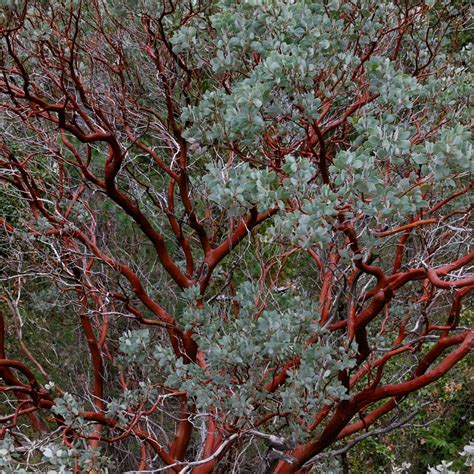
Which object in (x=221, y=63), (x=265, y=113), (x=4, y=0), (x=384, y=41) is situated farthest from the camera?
(x=384, y=41)

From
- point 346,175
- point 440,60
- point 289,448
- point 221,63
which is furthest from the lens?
point 440,60

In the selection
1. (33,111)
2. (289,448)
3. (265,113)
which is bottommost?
(289,448)

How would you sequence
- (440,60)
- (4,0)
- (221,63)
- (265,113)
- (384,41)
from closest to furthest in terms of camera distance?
1. (265,113)
2. (221,63)
3. (4,0)
4. (384,41)
5. (440,60)

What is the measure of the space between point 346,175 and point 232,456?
3383 mm

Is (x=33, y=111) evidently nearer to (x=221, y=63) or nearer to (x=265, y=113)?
(x=221, y=63)

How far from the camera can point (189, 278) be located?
4.82 metres

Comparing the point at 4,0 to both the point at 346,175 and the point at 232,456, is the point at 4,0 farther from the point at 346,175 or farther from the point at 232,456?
the point at 232,456

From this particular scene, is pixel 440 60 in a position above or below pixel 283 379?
above

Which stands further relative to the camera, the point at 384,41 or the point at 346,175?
the point at 384,41

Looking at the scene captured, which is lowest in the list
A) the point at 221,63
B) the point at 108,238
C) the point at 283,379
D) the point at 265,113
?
the point at 283,379

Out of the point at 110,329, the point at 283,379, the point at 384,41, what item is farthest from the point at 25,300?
the point at 384,41

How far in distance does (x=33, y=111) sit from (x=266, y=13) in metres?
1.81

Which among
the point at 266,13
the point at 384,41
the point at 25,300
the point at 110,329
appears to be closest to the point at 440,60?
the point at 384,41

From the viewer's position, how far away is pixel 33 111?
3.97m
